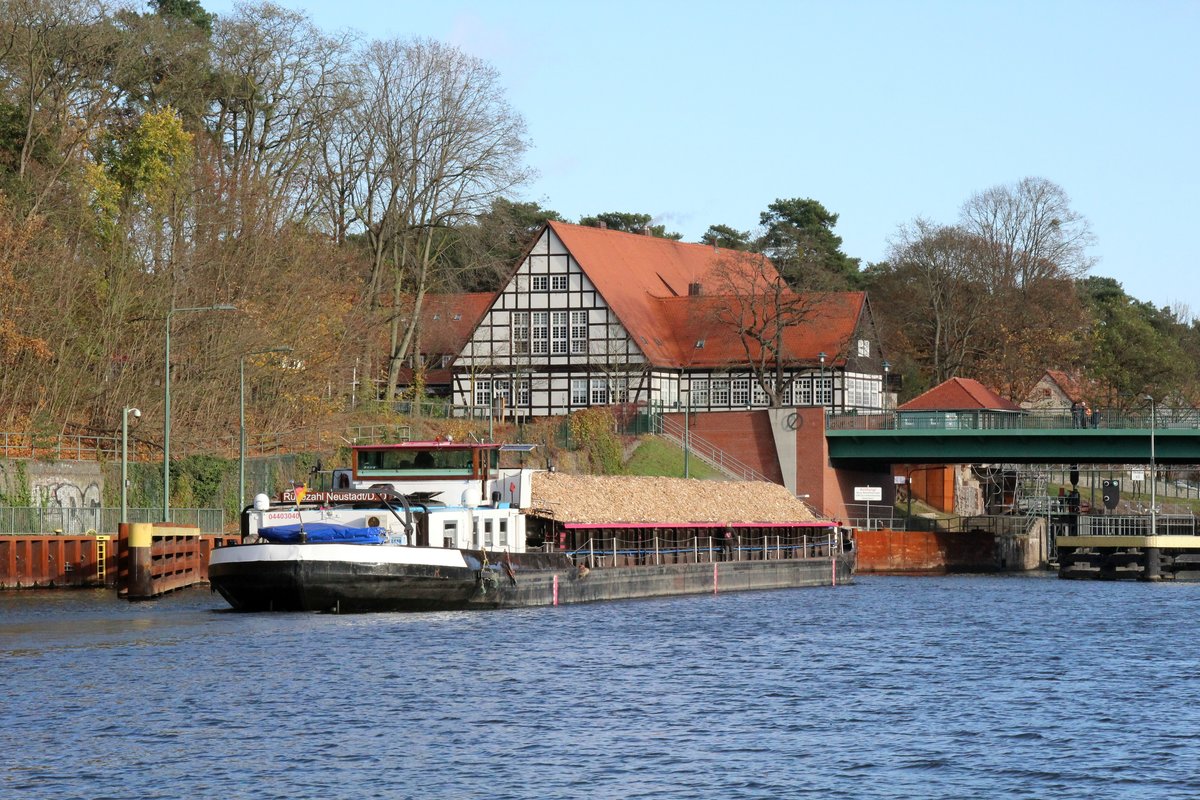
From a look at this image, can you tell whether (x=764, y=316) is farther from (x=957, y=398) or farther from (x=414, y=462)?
(x=414, y=462)

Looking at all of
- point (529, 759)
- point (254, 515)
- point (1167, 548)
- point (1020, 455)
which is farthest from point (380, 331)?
point (529, 759)

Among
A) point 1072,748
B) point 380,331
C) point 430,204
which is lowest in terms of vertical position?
point 1072,748

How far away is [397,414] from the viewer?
88750mm

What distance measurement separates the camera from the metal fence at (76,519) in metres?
54.6

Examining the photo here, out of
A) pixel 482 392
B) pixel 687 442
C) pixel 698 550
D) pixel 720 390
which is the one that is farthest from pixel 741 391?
pixel 698 550

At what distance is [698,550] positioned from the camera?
208 ft

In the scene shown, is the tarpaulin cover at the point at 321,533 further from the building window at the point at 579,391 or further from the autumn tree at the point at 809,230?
the autumn tree at the point at 809,230

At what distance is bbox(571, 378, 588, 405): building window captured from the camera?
330ft

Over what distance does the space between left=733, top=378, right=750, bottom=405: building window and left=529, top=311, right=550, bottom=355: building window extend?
1035 cm

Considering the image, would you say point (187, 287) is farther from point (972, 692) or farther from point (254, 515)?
point (972, 692)

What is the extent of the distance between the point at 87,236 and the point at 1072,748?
5125cm

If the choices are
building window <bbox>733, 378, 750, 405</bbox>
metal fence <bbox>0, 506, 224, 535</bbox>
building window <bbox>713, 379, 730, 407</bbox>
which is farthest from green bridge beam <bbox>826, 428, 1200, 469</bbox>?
metal fence <bbox>0, 506, 224, 535</bbox>

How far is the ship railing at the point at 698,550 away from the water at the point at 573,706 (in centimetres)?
753

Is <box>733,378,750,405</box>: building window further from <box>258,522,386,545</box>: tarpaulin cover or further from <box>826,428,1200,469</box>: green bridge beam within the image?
<box>258,522,386,545</box>: tarpaulin cover
